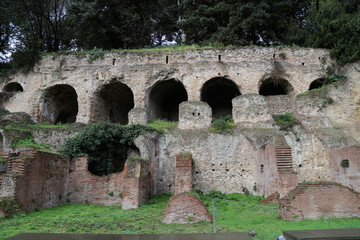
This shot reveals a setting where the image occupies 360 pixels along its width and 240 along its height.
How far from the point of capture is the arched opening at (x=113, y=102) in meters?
20.4

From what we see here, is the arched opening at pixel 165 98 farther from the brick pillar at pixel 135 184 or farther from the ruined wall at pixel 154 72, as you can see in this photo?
the brick pillar at pixel 135 184

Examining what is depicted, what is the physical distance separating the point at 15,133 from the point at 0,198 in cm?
649

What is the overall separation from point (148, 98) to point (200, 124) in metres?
4.66

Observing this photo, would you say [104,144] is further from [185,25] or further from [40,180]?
[185,25]

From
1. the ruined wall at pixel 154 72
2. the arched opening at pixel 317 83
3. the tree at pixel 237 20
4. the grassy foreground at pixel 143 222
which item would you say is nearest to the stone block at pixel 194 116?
the ruined wall at pixel 154 72

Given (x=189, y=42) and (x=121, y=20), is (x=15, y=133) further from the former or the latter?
(x=189, y=42)

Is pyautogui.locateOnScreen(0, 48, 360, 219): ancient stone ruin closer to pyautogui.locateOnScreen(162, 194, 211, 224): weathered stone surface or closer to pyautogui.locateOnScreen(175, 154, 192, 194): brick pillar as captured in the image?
pyautogui.locateOnScreen(175, 154, 192, 194): brick pillar

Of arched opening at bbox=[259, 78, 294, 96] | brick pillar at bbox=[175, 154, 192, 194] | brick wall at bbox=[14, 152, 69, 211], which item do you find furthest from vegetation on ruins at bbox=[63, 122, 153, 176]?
arched opening at bbox=[259, 78, 294, 96]

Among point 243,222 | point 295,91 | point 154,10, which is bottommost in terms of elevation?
point 243,222

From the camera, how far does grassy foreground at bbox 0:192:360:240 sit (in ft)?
27.3

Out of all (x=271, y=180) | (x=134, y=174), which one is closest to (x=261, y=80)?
(x=271, y=180)

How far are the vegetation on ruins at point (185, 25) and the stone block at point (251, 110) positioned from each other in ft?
19.8

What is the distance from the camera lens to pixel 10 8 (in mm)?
22297

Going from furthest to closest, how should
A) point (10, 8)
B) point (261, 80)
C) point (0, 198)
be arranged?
point (10, 8)
point (261, 80)
point (0, 198)
